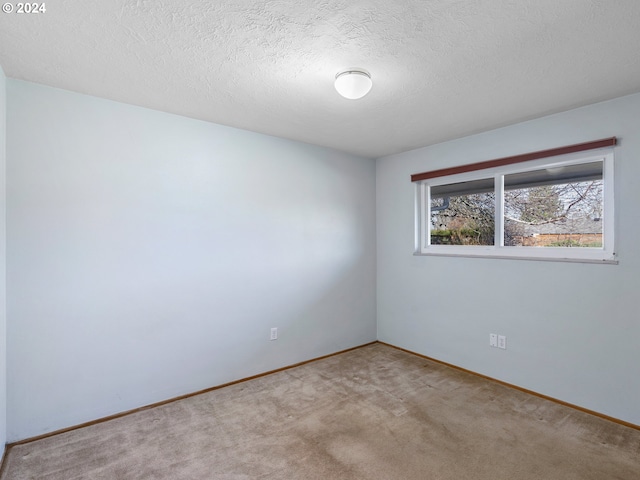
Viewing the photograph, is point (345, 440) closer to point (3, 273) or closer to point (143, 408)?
point (143, 408)

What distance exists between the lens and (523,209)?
2.95m

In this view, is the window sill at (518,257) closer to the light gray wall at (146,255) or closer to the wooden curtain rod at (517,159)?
the wooden curtain rod at (517,159)

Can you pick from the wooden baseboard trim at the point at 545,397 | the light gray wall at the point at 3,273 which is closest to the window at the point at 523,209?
the wooden baseboard trim at the point at 545,397

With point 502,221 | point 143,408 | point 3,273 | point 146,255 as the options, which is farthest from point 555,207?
point 3,273

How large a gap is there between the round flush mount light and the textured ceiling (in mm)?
48

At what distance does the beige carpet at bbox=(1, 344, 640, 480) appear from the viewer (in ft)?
6.06

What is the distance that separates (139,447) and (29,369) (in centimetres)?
88

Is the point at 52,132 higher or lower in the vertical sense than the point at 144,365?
higher

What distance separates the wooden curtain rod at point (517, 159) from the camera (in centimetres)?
240

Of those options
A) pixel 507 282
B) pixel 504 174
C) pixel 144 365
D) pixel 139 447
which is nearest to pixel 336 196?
pixel 504 174

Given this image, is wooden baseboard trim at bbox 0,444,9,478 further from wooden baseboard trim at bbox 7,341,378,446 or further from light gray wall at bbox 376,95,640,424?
light gray wall at bbox 376,95,640,424

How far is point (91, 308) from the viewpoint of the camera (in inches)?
90.5

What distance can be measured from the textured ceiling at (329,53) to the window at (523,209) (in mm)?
504

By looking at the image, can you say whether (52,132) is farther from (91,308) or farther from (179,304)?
(179,304)
